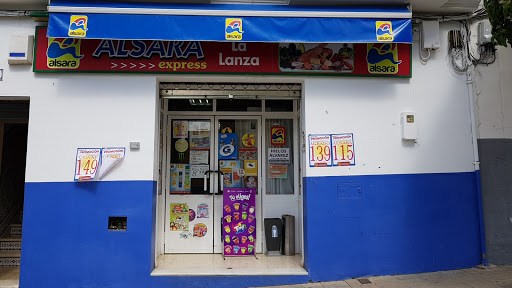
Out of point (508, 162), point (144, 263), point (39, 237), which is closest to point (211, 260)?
point (144, 263)

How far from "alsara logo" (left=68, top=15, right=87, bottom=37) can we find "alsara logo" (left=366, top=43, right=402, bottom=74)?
416 cm

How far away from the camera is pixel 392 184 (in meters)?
5.61

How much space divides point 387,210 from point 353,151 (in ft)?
3.36

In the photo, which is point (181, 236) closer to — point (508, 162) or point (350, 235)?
point (350, 235)

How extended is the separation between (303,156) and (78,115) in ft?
11.3

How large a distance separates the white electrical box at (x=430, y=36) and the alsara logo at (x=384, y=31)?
0.87 m

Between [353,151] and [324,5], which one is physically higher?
[324,5]

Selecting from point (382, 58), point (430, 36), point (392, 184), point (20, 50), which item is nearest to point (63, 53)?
point (20, 50)

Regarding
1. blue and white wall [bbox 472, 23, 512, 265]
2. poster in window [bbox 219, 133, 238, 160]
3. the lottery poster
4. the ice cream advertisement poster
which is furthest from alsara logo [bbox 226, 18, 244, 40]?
blue and white wall [bbox 472, 23, 512, 265]

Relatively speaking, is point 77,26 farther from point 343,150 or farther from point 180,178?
point 343,150

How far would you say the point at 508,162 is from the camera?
19.1 feet

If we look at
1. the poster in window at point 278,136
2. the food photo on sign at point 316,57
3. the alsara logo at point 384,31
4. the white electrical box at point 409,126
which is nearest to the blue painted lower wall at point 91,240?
the poster in window at point 278,136

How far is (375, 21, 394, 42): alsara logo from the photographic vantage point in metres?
5.27

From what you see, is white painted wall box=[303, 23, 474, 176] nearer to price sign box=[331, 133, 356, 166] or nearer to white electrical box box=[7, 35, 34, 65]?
price sign box=[331, 133, 356, 166]
